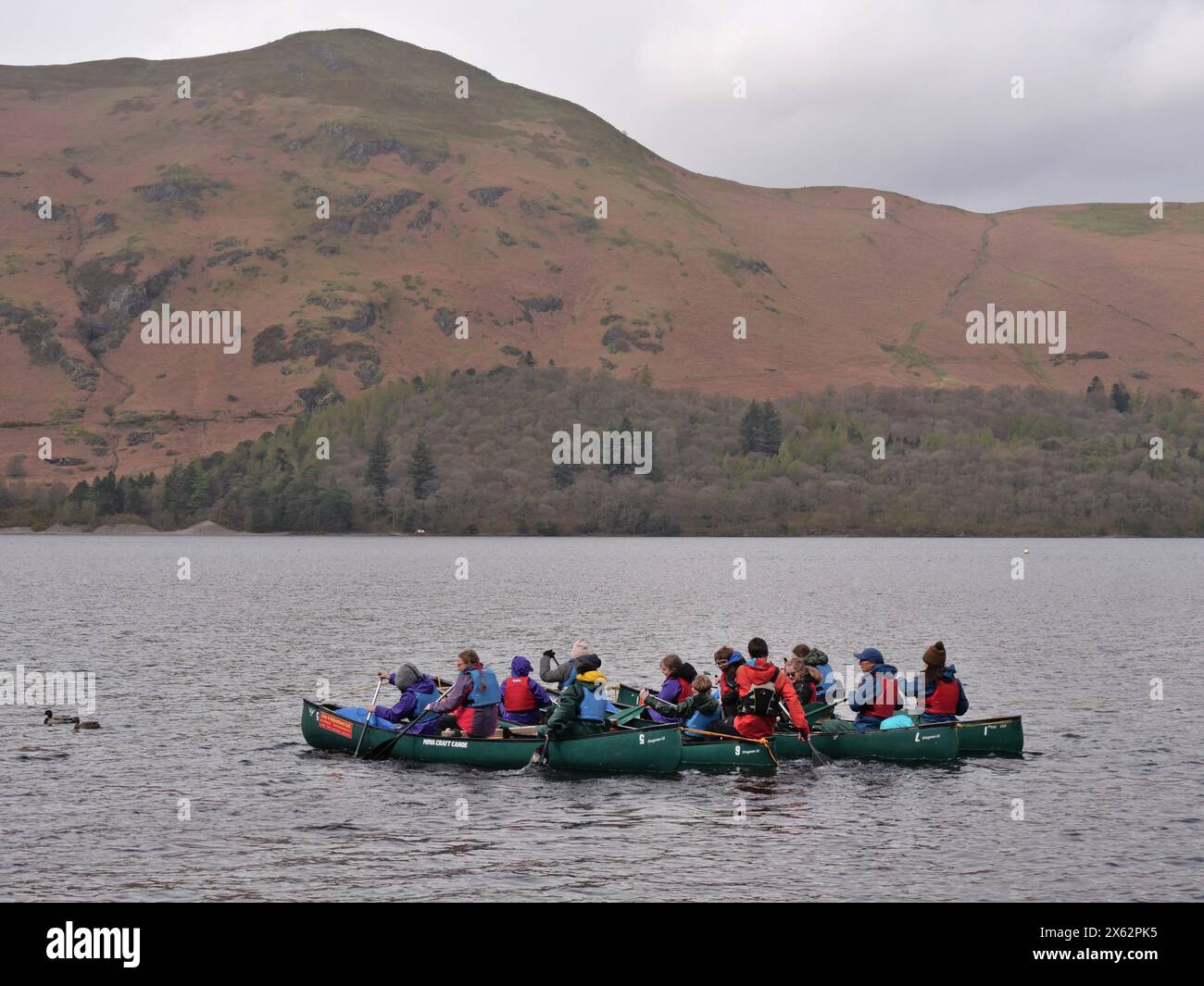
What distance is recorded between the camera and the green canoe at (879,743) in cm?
3900

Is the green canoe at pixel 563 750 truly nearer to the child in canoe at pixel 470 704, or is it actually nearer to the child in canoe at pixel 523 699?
the child in canoe at pixel 470 704

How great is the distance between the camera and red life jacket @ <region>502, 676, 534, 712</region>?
39.8 m

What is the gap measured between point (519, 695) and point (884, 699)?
1095 centimetres

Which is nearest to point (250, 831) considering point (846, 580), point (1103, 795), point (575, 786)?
point (575, 786)

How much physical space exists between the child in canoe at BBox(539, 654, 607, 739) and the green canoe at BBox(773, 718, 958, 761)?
5365 mm

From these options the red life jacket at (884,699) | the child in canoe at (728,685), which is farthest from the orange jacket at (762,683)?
the red life jacket at (884,699)

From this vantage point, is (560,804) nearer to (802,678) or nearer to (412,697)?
(412,697)

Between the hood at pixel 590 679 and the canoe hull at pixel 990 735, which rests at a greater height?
the hood at pixel 590 679

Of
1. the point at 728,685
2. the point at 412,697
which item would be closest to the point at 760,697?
the point at 728,685

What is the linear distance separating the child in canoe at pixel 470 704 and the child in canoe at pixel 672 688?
4.85 meters

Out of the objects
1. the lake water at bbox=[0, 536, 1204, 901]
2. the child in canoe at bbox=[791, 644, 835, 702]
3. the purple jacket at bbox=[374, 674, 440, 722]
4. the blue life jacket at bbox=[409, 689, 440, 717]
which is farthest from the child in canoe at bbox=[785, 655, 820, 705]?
the purple jacket at bbox=[374, 674, 440, 722]

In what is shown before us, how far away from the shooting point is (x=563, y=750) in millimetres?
37656
